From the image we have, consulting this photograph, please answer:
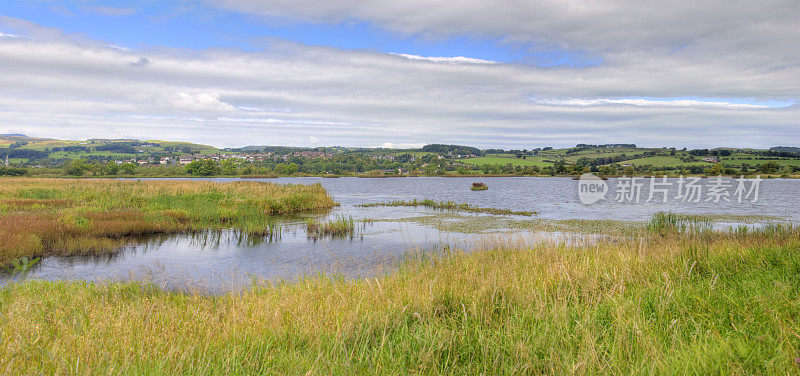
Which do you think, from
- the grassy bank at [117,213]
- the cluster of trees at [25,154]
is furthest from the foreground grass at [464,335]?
the cluster of trees at [25,154]

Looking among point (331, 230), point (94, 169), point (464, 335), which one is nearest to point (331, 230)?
point (331, 230)

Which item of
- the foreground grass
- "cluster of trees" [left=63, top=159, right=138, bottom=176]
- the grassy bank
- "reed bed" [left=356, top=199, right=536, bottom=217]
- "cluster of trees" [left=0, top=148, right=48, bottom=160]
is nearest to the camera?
the foreground grass

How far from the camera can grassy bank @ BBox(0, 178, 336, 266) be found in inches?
613

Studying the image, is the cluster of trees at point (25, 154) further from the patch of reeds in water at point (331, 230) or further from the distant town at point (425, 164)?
the patch of reeds in water at point (331, 230)

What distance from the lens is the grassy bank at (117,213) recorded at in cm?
1556

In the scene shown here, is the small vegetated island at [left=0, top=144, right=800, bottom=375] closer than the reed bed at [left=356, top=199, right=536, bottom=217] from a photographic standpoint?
Yes

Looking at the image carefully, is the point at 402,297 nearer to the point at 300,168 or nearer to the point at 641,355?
the point at 641,355

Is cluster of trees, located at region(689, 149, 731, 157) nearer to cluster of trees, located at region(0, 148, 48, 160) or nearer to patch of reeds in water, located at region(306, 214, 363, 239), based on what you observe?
patch of reeds in water, located at region(306, 214, 363, 239)

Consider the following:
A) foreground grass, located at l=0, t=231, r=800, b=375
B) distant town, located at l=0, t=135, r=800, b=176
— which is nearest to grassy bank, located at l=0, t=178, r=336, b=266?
foreground grass, located at l=0, t=231, r=800, b=375

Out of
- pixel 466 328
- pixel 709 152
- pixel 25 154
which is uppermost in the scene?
pixel 709 152

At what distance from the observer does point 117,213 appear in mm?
21078

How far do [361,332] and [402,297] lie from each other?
150cm

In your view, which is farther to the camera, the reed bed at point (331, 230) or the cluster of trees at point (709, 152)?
the cluster of trees at point (709, 152)

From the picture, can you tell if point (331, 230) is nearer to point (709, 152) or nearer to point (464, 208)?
point (464, 208)
